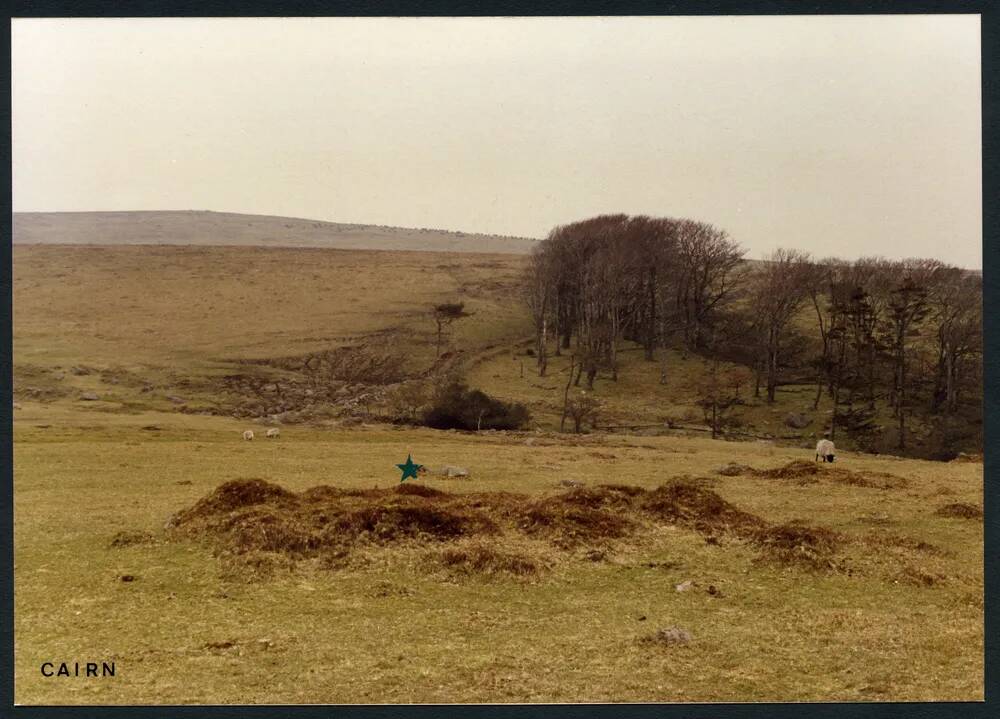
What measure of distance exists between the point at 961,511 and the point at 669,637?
10.6 m

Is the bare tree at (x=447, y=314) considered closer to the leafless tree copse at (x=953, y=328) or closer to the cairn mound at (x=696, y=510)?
the leafless tree copse at (x=953, y=328)

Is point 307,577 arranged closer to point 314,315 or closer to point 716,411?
point 716,411

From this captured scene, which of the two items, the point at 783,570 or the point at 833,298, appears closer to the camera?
the point at 783,570

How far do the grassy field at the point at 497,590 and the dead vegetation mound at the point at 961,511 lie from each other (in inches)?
7.8

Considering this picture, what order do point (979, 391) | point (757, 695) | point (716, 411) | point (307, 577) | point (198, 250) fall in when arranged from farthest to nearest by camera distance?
point (198, 250), point (716, 411), point (979, 391), point (307, 577), point (757, 695)

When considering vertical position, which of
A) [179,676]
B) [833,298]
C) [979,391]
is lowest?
[179,676]

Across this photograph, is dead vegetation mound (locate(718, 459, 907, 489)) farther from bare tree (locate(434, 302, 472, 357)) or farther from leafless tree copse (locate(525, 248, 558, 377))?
bare tree (locate(434, 302, 472, 357))

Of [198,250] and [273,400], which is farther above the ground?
[198,250]

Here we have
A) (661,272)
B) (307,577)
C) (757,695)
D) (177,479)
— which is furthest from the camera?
(661,272)

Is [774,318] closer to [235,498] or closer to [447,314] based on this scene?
[447,314]

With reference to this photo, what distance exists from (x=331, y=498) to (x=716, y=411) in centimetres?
2511

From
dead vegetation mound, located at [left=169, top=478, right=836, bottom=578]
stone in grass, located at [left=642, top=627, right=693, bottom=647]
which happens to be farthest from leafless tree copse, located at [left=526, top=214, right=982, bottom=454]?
stone in grass, located at [left=642, top=627, right=693, bottom=647]

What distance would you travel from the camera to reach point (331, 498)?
727 inches

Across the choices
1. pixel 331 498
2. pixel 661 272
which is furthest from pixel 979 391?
pixel 331 498
